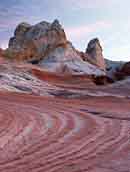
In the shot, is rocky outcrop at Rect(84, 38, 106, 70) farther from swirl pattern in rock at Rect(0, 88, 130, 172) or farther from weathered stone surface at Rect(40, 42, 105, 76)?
swirl pattern in rock at Rect(0, 88, 130, 172)

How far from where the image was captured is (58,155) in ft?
25.2

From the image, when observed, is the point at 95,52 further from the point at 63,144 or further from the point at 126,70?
the point at 63,144

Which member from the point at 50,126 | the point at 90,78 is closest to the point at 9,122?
the point at 50,126

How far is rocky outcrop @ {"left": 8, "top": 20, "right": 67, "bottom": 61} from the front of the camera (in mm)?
76294

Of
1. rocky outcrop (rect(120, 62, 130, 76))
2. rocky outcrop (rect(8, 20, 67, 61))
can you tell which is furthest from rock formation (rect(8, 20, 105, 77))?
rocky outcrop (rect(120, 62, 130, 76))

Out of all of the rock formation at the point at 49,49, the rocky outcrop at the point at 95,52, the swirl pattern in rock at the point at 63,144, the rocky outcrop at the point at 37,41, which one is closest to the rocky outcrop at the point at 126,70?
the rock formation at the point at 49,49

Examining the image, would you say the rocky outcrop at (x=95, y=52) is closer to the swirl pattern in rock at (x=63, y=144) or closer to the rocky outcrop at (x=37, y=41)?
the rocky outcrop at (x=37, y=41)

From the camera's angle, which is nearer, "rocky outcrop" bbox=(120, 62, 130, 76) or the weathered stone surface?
the weathered stone surface

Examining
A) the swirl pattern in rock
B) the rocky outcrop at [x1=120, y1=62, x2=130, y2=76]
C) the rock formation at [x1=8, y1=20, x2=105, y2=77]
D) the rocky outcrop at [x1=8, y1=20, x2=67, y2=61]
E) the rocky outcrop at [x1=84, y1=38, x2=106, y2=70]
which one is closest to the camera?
the swirl pattern in rock

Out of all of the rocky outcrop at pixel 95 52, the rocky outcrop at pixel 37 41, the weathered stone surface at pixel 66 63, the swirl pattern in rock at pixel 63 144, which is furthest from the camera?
the rocky outcrop at pixel 95 52

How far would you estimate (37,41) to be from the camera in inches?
3108

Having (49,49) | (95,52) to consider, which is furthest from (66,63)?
(95,52)

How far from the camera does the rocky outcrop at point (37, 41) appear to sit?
76.3 m

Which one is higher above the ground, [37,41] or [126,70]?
[37,41]
